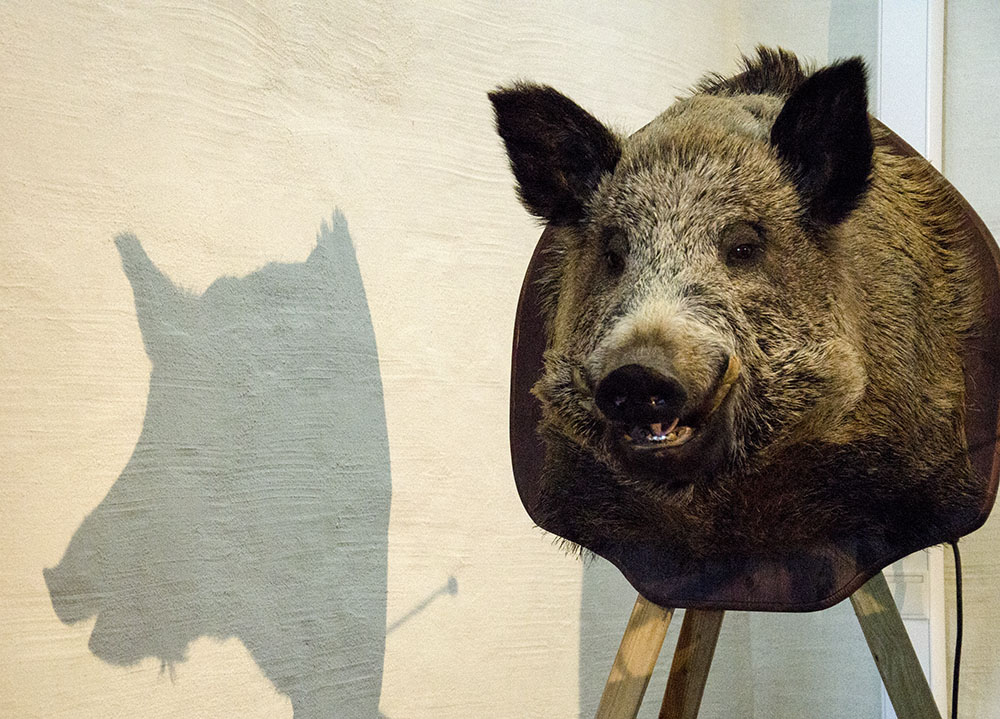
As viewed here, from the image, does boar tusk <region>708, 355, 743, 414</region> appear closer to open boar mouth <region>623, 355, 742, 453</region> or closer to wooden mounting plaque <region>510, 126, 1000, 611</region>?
open boar mouth <region>623, 355, 742, 453</region>

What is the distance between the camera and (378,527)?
161cm

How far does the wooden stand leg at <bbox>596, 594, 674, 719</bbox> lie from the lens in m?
1.03

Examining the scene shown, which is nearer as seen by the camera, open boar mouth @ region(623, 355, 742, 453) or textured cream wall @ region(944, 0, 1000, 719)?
open boar mouth @ region(623, 355, 742, 453)

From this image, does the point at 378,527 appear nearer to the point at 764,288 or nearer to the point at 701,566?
the point at 701,566

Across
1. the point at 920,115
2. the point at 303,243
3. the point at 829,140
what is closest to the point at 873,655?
the point at 829,140

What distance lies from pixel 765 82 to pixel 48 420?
3.33 ft

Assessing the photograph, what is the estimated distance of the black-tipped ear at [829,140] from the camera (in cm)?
88

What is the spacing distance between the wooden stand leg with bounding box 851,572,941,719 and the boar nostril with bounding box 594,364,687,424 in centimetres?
41

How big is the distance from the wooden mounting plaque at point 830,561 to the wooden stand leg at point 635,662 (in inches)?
1.7

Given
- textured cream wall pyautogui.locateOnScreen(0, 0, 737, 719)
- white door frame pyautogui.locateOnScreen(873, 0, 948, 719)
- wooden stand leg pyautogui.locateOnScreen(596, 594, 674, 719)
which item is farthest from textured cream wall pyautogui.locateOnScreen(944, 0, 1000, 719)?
wooden stand leg pyautogui.locateOnScreen(596, 594, 674, 719)

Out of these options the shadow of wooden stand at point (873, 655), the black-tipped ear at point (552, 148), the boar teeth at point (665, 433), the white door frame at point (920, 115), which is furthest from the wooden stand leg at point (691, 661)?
the white door frame at point (920, 115)

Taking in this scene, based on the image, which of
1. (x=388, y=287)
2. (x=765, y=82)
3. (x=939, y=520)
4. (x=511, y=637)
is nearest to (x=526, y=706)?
(x=511, y=637)

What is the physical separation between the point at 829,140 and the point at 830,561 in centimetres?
41

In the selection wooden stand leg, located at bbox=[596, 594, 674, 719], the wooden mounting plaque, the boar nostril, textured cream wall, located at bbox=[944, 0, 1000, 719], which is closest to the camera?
the boar nostril
